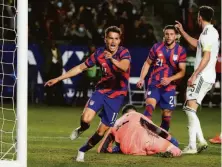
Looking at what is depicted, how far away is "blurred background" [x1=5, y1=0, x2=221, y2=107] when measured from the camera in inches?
768

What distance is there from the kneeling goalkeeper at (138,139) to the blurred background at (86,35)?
28.7 feet

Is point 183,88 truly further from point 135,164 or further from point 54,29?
point 135,164

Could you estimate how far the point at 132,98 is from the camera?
2000 centimetres

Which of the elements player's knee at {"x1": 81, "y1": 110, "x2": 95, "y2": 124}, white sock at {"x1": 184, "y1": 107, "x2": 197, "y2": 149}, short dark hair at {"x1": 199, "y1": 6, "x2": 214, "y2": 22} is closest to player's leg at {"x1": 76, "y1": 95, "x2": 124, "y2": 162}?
player's knee at {"x1": 81, "y1": 110, "x2": 95, "y2": 124}

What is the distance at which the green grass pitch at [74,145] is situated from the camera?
9.23 metres

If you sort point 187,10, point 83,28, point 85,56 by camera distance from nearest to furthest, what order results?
point 85,56 → point 83,28 → point 187,10

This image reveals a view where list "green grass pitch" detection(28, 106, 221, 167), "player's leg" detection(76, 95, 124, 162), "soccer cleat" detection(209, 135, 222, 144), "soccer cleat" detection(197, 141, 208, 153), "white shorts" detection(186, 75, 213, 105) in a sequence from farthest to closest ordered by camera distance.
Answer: "soccer cleat" detection(209, 135, 222, 144), "white shorts" detection(186, 75, 213, 105), "soccer cleat" detection(197, 141, 208, 153), "player's leg" detection(76, 95, 124, 162), "green grass pitch" detection(28, 106, 221, 167)

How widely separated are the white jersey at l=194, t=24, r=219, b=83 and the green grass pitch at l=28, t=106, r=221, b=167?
1152 mm

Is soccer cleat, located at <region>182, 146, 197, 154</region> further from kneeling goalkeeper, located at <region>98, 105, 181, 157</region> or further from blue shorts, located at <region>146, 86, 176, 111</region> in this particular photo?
blue shorts, located at <region>146, 86, 176, 111</region>

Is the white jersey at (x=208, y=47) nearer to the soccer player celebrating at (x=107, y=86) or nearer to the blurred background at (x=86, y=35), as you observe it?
the soccer player celebrating at (x=107, y=86)

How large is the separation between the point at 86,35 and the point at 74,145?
9.63m

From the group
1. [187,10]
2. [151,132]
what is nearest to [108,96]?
[151,132]

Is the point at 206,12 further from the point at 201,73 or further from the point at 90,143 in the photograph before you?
the point at 90,143

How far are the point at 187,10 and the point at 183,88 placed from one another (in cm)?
388
